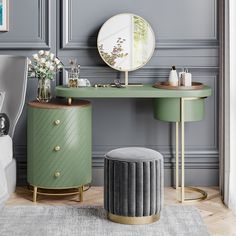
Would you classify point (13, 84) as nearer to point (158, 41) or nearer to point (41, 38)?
point (41, 38)

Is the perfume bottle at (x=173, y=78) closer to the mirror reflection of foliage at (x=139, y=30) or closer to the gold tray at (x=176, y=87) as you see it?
the gold tray at (x=176, y=87)

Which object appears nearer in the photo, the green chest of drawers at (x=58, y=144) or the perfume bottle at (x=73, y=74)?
the green chest of drawers at (x=58, y=144)

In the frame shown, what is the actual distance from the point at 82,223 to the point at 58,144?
0.70 m

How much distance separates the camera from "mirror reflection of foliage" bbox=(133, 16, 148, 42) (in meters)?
4.85

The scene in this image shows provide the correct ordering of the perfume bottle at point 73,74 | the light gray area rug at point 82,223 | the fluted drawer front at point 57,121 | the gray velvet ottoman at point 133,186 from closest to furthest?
the light gray area rug at point 82,223 → the gray velvet ottoman at point 133,186 → the fluted drawer front at point 57,121 → the perfume bottle at point 73,74

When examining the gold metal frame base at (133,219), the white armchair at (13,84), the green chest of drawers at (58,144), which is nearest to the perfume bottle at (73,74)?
the green chest of drawers at (58,144)

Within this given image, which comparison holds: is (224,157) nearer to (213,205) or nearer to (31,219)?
(213,205)

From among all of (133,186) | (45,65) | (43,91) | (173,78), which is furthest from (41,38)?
(133,186)

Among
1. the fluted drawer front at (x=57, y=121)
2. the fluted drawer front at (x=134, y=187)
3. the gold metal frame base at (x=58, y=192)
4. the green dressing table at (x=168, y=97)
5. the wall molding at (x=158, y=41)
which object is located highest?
the wall molding at (x=158, y=41)

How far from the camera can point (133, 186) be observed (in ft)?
12.9

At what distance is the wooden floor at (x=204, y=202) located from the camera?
394cm

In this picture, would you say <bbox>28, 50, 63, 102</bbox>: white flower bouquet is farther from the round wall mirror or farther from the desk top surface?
the round wall mirror

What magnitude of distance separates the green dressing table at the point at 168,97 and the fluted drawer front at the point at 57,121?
14cm

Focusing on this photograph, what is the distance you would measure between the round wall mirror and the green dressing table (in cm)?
32
